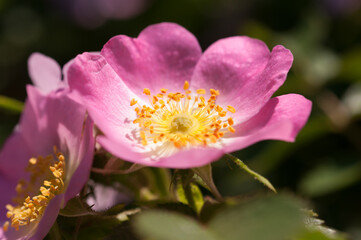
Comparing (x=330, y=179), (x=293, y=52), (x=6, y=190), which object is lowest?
(x=330, y=179)

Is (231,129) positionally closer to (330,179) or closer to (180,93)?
(180,93)

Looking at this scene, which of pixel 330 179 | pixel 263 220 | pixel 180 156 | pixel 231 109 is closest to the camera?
pixel 263 220

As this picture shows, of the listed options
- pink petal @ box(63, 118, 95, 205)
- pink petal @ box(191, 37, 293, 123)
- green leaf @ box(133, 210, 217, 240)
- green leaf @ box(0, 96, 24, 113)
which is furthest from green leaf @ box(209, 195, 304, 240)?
green leaf @ box(0, 96, 24, 113)

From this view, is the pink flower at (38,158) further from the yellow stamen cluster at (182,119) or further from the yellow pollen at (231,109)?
the yellow pollen at (231,109)

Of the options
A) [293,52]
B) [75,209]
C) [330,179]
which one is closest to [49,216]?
[75,209]

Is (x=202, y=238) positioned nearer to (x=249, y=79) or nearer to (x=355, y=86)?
(x=249, y=79)

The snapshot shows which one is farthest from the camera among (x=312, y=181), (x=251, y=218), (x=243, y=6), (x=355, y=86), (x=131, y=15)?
(x=131, y=15)

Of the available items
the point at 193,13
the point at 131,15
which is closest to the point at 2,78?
the point at 131,15
